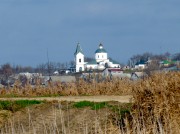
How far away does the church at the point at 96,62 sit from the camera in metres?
101

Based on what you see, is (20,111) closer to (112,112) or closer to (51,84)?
(112,112)

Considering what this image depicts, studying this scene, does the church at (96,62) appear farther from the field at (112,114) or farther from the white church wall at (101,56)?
the field at (112,114)

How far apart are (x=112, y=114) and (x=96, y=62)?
311ft

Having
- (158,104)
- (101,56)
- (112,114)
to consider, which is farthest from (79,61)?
(158,104)

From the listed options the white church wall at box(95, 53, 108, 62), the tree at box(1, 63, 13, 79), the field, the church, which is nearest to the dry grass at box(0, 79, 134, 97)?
the field

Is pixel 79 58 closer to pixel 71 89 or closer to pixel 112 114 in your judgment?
pixel 71 89

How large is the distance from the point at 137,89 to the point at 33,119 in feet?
15.9

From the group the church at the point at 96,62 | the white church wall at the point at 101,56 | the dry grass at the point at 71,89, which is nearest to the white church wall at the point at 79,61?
the church at the point at 96,62

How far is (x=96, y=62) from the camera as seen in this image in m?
113

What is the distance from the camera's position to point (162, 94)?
16297mm

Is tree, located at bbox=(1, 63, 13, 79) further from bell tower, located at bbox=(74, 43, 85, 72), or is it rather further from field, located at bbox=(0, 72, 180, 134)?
bell tower, located at bbox=(74, 43, 85, 72)

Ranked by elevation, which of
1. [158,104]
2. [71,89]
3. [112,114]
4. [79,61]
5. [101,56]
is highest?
[101,56]

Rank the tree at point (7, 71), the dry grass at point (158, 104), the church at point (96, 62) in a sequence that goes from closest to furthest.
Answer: the dry grass at point (158, 104) → the tree at point (7, 71) → the church at point (96, 62)

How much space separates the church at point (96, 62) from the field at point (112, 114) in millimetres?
75582
